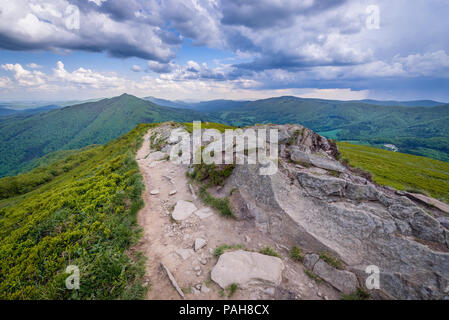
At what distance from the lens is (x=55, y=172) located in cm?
4997

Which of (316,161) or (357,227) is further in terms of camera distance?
(316,161)

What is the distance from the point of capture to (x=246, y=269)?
802 cm

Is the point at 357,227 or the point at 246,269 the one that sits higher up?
the point at 357,227

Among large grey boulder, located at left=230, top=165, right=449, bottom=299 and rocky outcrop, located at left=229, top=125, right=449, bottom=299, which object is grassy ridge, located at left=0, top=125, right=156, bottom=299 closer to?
rocky outcrop, located at left=229, top=125, right=449, bottom=299

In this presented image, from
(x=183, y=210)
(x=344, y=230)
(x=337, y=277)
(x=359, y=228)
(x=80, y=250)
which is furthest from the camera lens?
(x=183, y=210)

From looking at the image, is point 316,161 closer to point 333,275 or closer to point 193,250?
point 333,275

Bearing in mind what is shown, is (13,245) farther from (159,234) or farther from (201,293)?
(201,293)

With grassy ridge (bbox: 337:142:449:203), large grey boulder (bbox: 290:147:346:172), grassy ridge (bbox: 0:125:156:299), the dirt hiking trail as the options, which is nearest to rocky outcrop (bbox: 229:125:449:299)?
the dirt hiking trail

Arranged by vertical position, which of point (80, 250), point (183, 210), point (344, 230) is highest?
point (344, 230)

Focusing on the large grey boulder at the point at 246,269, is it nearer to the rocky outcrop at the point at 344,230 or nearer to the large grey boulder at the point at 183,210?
the rocky outcrop at the point at 344,230

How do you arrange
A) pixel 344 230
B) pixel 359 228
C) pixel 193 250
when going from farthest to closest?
pixel 193 250 < pixel 344 230 < pixel 359 228

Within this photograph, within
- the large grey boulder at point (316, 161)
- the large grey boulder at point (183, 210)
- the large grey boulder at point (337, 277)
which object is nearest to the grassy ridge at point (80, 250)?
the large grey boulder at point (183, 210)

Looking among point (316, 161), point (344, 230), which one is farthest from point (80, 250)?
point (316, 161)
